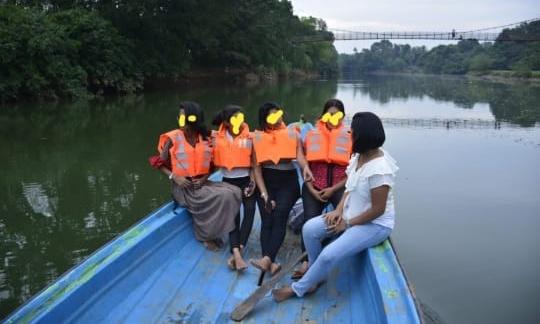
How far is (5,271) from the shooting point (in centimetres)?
414

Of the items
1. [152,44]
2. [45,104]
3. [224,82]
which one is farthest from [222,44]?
[45,104]

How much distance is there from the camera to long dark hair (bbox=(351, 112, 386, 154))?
2639 millimetres

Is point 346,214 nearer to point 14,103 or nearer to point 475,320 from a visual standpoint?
point 475,320

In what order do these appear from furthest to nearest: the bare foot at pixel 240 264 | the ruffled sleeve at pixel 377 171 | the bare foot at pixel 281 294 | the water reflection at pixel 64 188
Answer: the water reflection at pixel 64 188 < the bare foot at pixel 240 264 < the bare foot at pixel 281 294 < the ruffled sleeve at pixel 377 171

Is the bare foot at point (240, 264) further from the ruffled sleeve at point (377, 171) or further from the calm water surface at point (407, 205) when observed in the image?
the calm water surface at point (407, 205)

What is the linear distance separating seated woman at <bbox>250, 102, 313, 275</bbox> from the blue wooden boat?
351mm

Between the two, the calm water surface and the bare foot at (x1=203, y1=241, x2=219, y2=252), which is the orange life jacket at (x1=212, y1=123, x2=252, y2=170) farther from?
the calm water surface

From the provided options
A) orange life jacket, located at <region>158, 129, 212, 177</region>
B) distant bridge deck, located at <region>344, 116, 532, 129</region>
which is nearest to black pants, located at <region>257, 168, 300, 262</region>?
orange life jacket, located at <region>158, 129, 212, 177</region>

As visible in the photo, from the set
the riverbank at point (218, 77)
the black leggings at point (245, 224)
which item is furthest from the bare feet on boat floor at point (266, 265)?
the riverbank at point (218, 77)

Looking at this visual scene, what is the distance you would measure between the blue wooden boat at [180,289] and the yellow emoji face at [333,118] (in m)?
0.93

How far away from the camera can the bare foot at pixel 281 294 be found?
2.88 metres

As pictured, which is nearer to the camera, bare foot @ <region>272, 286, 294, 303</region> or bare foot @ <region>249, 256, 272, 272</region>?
bare foot @ <region>272, 286, 294, 303</region>

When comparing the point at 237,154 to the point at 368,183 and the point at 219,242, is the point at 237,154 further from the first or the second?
the point at 368,183

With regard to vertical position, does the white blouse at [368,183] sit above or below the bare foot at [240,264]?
above
